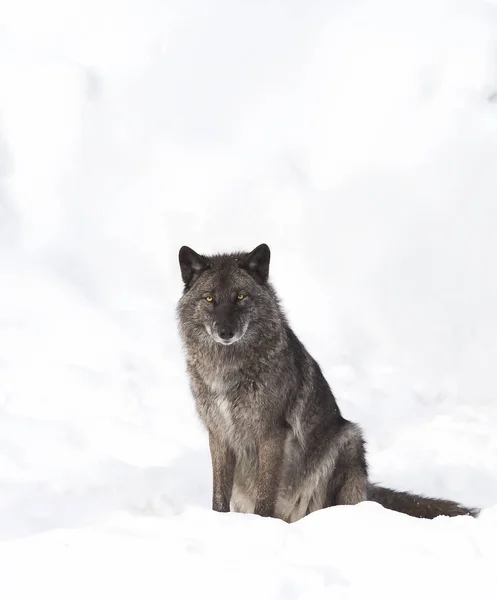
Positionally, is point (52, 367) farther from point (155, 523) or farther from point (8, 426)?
point (155, 523)

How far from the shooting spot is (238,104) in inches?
794

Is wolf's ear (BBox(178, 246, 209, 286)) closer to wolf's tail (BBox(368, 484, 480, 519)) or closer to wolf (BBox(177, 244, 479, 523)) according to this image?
wolf (BBox(177, 244, 479, 523))

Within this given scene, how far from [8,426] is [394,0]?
55.9 feet

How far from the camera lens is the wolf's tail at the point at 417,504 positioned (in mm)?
7598

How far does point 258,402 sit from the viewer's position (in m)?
6.96

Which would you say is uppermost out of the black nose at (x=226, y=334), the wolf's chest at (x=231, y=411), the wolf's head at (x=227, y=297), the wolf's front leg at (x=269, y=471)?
Answer: the wolf's head at (x=227, y=297)

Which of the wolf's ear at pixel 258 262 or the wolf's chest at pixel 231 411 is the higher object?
the wolf's ear at pixel 258 262

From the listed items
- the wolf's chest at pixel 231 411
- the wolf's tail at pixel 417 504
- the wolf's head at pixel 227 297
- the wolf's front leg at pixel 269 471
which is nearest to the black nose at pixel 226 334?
the wolf's head at pixel 227 297

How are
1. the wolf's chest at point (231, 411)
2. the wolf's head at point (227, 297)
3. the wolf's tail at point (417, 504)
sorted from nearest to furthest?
the wolf's head at point (227, 297)
the wolf's chest at point (231, 411)
the wolf's tail at point (417, 504)

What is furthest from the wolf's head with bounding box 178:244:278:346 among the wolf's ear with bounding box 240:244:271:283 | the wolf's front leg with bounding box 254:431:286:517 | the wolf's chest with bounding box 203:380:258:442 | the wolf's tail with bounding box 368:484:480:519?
the wolf's tail with bounding box 368:484:480:519

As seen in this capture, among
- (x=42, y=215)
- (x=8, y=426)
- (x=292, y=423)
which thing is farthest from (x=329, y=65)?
(x=292, y=423)

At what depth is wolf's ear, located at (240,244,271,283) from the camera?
722 centimetres

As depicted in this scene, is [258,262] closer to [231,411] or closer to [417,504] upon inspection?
[231,411]

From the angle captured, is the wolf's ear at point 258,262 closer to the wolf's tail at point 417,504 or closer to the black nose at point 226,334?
the black nose at point 226,334
